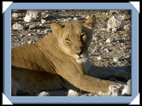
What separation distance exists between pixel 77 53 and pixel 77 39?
0.58 ft

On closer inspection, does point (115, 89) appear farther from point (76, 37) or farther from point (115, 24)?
point (115, 24)

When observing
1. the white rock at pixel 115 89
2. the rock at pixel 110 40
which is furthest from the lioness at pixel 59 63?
the rock at pixel 110 40

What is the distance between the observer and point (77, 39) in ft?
18.0

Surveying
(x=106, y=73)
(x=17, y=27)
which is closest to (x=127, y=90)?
(x=106, y=73)

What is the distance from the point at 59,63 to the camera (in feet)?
19.0

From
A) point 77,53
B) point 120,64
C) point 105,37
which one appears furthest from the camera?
point 105,37

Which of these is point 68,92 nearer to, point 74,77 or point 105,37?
point 74,77

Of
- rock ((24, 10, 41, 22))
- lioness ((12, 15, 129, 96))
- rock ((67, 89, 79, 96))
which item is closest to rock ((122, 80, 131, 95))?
lioness ((12, 15, 129, 96))

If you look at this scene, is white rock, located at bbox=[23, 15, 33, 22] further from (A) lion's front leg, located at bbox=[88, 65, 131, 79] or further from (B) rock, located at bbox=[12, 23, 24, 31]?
(A) lion's front leg, located at bbox=[88, 65, 131, 79]

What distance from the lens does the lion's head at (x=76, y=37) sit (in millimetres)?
5441

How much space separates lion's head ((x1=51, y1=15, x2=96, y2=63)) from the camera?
214 inches

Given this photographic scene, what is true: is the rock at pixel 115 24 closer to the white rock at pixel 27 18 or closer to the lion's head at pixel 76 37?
the white rock at pixel 27 18

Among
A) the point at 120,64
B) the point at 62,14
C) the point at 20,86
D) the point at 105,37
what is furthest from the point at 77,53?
the point at 62,14

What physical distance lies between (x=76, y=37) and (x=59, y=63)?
0.47 meters
